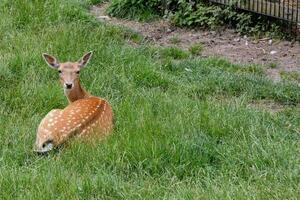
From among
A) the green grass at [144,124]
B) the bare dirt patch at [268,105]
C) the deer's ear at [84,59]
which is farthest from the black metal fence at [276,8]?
the deer's ear at [84,59]

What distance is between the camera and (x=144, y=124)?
6.47 metres

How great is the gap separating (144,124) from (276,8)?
4157 mm

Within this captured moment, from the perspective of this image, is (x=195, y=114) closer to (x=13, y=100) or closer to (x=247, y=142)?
(x=247, y=142)

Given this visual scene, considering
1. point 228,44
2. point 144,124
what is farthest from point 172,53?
point 144,124

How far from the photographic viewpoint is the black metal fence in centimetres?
977

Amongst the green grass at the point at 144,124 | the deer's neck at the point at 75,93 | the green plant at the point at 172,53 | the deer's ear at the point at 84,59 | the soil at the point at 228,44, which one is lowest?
the soil at the point at 228,44

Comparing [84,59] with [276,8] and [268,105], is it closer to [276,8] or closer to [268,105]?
[268,105]

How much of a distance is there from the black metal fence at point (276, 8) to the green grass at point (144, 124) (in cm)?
127

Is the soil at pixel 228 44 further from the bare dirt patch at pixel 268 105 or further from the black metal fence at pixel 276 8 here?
the bare dirt patch at pixel 268 105

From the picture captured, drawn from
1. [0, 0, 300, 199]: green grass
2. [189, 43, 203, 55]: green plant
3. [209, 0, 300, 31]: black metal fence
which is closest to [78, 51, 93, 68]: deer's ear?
[0, 0, 300, 199]: green grass

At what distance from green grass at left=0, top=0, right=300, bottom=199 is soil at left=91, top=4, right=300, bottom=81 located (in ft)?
1.35

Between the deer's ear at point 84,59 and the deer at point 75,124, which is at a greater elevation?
the deer's ear at point 84,59

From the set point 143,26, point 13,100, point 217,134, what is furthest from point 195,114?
point 143,26

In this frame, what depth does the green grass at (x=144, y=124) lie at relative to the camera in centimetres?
543
